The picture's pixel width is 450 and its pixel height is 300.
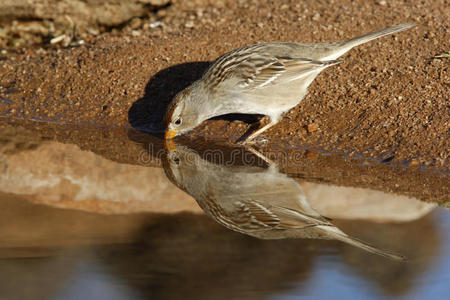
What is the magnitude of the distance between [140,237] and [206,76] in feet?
8.73

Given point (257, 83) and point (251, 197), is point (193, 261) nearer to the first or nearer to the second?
point (251, 197)

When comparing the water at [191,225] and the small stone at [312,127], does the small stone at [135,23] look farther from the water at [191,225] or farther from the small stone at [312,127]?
the small stone at [312,127]

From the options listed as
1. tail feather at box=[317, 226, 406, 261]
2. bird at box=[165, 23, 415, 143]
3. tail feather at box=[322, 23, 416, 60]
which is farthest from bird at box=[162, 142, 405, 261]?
tail feather at box=[322, 23, 416, 60]

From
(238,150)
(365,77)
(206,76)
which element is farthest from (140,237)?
(365,77)

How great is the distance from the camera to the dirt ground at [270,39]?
22.7ft

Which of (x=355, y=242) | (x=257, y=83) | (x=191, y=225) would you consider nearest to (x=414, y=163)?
(x=355, y=242)

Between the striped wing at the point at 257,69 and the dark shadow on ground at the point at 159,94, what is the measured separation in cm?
90

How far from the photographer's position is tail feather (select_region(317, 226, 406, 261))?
470 centimetres

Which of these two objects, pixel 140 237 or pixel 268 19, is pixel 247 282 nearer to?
pixel 140 237

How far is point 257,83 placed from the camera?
697 cm

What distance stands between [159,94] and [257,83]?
5.22 ft

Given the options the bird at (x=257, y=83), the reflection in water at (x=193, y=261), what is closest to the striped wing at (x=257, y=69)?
the bird at (x=257, y=83)

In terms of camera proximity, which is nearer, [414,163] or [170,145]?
[414,163]

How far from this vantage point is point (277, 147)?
7.13 metres
